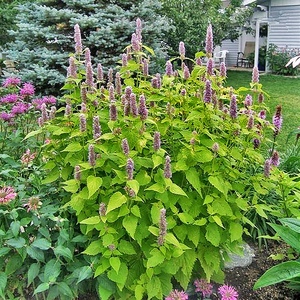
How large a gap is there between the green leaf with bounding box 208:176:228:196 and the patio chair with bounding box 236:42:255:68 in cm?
1496

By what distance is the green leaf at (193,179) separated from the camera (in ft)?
6.12

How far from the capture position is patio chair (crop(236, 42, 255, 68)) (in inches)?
645

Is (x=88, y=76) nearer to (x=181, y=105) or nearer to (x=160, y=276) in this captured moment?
(x=181, y=105)

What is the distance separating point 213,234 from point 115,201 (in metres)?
0.53

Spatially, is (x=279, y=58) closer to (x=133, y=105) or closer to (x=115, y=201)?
A: (x=133, y=105)

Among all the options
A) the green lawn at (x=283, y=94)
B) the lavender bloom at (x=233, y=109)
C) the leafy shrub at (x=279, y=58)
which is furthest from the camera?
the leafy shrub at (x=279, y=58)

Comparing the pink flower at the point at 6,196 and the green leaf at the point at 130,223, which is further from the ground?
the pink flower at the point at 6,196

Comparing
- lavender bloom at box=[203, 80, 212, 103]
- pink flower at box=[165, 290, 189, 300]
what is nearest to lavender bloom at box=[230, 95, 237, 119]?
lavender bloom at box=[203, 80, 212, 103]

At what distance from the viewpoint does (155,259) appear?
68.8 inches

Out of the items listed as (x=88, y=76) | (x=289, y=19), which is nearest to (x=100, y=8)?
(x=88, y=76)

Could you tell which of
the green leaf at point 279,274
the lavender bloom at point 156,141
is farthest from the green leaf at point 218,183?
the green leaf at point 279,274

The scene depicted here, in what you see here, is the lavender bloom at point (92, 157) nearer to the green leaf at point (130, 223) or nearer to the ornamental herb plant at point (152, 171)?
the ornamental herb plant at point (152, 171)

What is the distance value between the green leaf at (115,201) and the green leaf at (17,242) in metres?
0.40

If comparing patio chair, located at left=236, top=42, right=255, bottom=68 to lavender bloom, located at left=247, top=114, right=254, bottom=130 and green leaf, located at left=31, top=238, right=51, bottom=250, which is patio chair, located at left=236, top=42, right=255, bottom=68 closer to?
lavender bloom, located at left=247, top=114, right=254, bottom=130
